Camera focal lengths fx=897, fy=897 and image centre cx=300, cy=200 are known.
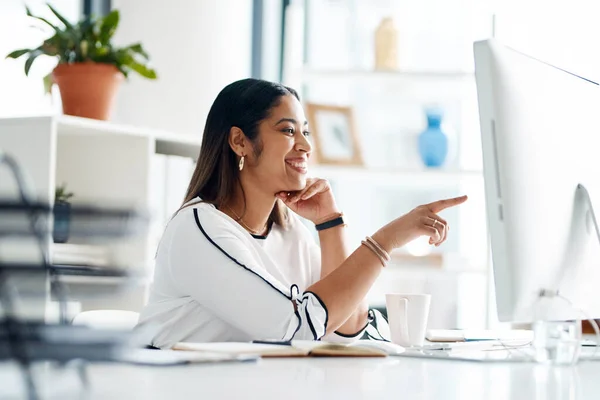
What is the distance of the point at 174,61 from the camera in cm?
398

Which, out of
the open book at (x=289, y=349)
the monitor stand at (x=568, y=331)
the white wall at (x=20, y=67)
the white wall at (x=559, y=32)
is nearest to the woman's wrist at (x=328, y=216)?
the open book at (x=289, y=349)

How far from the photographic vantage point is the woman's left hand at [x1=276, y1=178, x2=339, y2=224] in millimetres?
2279

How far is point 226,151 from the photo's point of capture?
2.19m

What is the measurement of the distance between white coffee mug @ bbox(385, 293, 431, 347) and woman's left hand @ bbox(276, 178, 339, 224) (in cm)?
59

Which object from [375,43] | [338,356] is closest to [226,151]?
[338,356]

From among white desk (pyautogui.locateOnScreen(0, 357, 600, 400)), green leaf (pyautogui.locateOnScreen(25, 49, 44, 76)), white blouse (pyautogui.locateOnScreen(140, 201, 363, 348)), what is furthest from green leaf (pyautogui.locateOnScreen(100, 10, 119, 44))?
white desk (pyautogui.locateOnScreen(0, 357, 600, 400))

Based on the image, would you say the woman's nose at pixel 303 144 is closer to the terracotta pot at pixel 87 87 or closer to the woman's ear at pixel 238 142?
the woman's ear at pixel 238 142

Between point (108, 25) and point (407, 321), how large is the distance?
1992mm

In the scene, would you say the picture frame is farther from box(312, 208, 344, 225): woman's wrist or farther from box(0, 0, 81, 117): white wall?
box(312, 208, 344, 225): woman's wrist

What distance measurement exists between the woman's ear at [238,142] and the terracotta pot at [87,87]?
124cm

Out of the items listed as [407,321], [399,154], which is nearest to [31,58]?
[399,154]

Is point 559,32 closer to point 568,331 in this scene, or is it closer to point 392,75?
point 392,75

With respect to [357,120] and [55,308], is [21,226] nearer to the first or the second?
[55,308]

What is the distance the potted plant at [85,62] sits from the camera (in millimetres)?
3246
